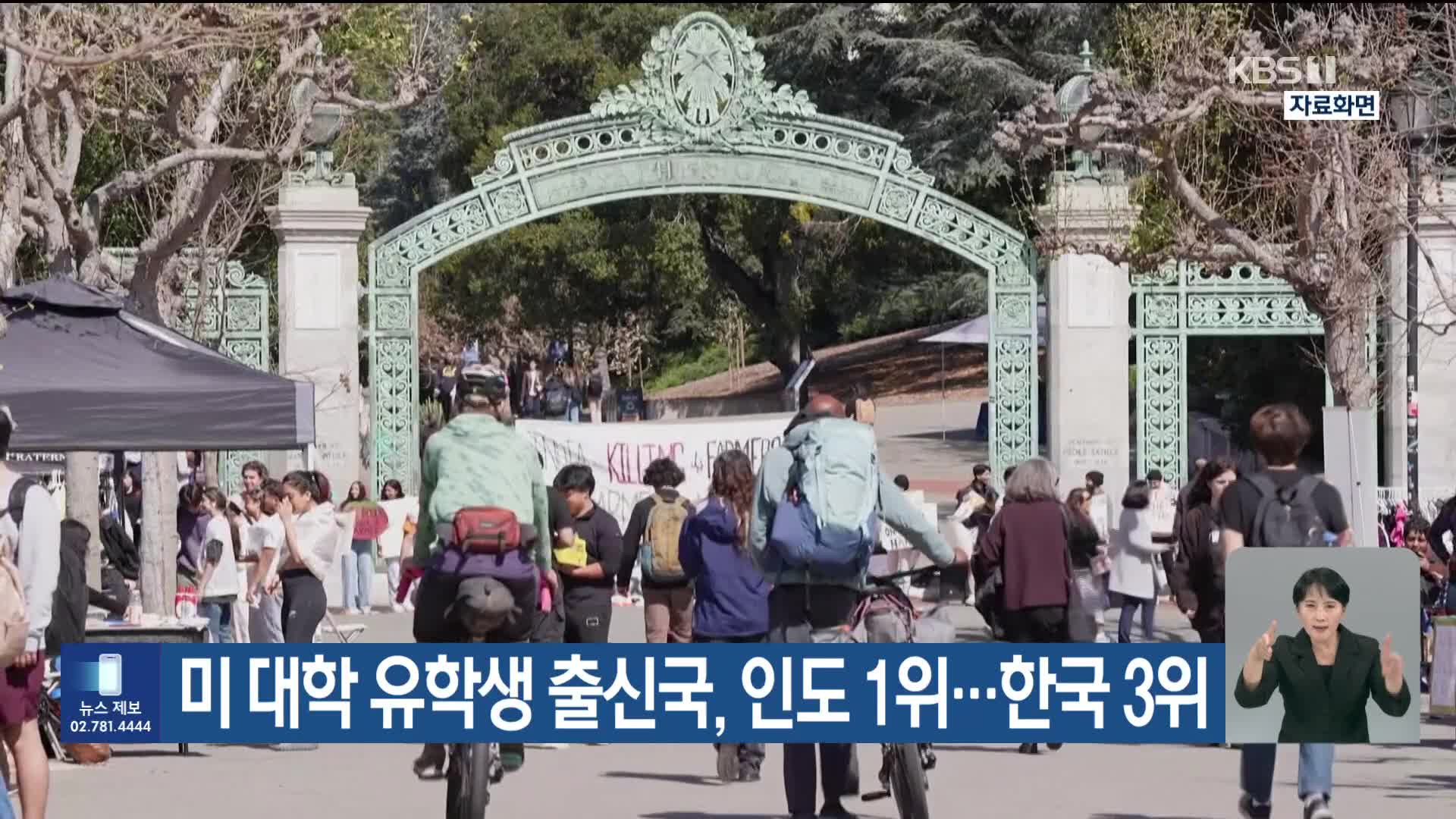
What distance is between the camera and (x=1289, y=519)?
10.3 meters

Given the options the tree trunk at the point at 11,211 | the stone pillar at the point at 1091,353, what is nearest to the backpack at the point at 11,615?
the tree trunk at the point at 11,211

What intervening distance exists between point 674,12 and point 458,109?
17.7 feet

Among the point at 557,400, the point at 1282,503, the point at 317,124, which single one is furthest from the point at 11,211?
the point at 557,400

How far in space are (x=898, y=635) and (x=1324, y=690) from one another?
1652mm

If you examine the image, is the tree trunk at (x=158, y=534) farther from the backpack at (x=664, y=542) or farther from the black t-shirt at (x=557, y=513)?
the black t-shirt at (x=557, y=513)

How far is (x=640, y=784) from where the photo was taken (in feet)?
41.7

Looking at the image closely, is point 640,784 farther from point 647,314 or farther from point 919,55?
point 647,314

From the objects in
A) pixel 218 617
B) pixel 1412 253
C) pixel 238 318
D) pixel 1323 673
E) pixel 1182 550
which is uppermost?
pixel 1412 253

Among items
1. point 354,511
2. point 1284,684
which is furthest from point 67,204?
point 1284,684

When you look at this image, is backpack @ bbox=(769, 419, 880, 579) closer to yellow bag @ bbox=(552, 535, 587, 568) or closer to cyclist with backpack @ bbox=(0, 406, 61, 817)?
cyclist with backpack @ bbox=(0, 406, 61, 817)

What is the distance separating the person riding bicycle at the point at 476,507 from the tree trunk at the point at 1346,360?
37.5 feet

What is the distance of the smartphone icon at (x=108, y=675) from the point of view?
11016 mm

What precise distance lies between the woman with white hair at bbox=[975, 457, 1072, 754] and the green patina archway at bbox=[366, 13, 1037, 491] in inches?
424

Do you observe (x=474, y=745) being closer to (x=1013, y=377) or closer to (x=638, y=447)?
(x=1013, y=377)
